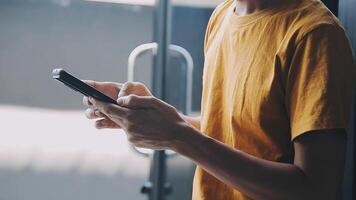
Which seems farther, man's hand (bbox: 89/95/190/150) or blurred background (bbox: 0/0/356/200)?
blurred background (bbox: 0/0/356/200)

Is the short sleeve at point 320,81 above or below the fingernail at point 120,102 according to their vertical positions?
above

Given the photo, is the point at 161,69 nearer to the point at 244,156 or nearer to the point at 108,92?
the point at 108,92

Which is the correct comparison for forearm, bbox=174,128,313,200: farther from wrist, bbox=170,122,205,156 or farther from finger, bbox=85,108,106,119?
finger, bbox=85,108,106,119

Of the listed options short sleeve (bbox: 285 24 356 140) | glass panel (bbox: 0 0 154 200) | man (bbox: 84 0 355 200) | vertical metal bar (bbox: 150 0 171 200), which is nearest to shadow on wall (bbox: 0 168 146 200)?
glass panel (bbox: 0 0 154 200)

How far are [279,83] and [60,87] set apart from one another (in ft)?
4.20

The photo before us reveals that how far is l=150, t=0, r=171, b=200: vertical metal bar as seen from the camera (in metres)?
1.55

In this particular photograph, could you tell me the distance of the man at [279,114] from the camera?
0.57m

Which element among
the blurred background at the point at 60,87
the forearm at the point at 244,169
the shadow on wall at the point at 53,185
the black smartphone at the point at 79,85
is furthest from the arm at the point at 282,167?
the shadow on wall at the point at 53,185

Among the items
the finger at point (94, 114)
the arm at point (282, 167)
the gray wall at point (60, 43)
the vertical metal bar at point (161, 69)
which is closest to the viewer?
the arm at point (282, 167)

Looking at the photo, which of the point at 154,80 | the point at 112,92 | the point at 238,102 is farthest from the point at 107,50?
the point at 238,102

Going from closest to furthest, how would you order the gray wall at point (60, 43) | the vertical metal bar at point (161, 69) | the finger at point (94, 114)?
the finger at point (94, 114) < the vertical metal bar at point (161, 69) < the gray wall at point (60, 43)

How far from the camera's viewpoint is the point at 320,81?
57cm

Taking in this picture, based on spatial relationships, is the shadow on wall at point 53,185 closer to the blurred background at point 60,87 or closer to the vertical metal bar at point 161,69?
the blurred background at point 60,87

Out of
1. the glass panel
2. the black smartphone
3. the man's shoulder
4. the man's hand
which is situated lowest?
the glass panel
